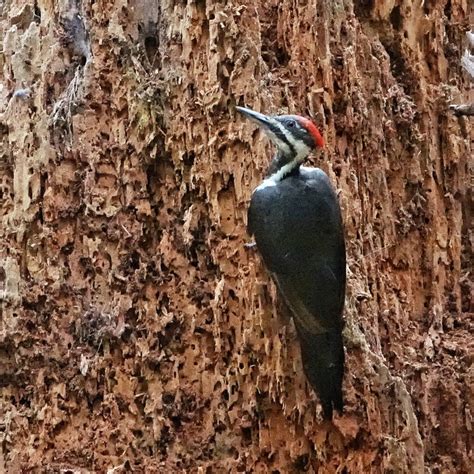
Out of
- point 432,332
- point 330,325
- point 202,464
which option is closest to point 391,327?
point 432,332

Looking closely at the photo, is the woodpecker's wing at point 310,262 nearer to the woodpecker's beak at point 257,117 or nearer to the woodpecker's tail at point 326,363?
the woodpecker's tail at point 326,363

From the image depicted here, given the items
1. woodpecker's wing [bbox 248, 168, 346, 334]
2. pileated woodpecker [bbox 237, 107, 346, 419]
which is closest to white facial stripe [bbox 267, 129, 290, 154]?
pileated woodpecker [bbox 237, 107, 346, 419]

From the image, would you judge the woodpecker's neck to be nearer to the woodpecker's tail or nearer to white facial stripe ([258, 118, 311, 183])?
white facial stripe ([258, 118, 311, 183])

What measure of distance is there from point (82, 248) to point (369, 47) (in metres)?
1.21

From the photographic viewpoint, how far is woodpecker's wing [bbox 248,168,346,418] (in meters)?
2.28

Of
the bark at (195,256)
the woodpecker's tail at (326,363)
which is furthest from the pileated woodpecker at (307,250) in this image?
the bark at (195,256)

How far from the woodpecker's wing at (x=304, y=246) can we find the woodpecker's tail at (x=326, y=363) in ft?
0.10

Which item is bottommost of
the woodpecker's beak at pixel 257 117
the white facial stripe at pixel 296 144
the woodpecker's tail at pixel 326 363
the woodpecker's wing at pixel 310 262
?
the woodpecker's tail at pixel 326 363

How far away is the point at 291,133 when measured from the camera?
2314 mm

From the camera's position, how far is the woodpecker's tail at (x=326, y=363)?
2275 millimetres

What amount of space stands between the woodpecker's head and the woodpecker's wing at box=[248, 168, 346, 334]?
0.30 ft

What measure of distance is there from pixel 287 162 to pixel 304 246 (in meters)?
0.25

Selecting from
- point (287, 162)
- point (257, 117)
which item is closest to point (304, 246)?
point (287, 162)

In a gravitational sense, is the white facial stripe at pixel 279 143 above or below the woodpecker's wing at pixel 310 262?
above
